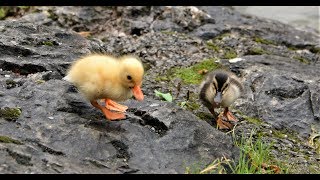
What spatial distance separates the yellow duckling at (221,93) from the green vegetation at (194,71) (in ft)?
2.36

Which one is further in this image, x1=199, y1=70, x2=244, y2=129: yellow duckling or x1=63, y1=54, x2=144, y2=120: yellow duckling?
x1=199, y1=70, x2=244, y2=129: yellow duckling

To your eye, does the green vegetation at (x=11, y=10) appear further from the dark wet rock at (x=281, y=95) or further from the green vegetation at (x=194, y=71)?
the dark wet rock at (x=281, y=95)

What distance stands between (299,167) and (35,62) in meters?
2.61

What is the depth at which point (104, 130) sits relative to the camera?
4523 mm

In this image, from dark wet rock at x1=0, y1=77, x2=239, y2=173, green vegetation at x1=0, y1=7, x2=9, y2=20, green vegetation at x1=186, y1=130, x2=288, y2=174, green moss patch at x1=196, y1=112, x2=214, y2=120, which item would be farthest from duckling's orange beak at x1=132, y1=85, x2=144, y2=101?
green vegetation at x1=0, y1=7, x2=9, y2=20

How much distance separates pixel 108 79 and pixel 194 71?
2.15m

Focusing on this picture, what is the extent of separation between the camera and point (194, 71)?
667cm

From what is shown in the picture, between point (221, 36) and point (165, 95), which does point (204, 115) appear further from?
point (221, 36)

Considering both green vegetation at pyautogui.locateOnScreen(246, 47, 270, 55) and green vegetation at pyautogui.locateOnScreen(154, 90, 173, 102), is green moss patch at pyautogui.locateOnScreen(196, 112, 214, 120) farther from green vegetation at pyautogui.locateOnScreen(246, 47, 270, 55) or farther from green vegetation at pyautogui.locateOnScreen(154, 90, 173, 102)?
green vegetation at pyautogui.locateOnScreen(246, 47, 270, 55)

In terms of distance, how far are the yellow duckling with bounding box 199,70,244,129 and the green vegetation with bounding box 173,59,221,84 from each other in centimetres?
72

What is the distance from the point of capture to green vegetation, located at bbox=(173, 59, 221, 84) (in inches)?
255

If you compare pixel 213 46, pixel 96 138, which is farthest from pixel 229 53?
pixel 96 138
